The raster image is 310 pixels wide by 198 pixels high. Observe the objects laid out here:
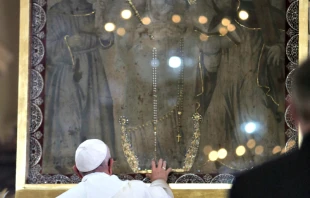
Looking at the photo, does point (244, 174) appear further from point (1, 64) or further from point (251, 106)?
point (1, 64)

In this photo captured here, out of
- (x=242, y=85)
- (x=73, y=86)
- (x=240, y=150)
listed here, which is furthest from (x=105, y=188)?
(x=242, y=85)

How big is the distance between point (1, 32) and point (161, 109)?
1.45 metres

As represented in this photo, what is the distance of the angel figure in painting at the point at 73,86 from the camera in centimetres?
480

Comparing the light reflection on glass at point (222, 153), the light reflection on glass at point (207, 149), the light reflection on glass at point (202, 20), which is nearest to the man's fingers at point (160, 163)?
the light reflection on glass at point (207, 149)

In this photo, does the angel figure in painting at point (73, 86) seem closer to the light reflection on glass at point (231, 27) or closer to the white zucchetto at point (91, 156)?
the white zucchetto at point (91, 156)

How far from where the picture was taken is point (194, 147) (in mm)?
4816

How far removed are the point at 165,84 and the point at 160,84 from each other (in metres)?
0.04

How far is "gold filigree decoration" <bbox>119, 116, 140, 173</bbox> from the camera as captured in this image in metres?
4.77

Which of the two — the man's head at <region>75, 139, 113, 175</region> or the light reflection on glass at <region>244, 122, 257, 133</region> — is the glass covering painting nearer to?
the light reflection on glass at <region>244, 122, 257, 133</region>

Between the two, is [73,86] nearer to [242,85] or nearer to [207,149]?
[207,149]

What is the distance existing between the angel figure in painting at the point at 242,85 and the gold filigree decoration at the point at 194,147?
4 cm

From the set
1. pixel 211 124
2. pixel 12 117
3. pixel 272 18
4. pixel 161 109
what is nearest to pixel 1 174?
pixel 12 117

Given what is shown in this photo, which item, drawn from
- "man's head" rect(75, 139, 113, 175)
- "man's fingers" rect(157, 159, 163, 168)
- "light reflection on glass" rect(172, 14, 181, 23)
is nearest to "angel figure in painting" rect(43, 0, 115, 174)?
"man's fingers" rect(157, 159, 163, 168)

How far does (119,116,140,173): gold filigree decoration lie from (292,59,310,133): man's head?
3.22 meters
